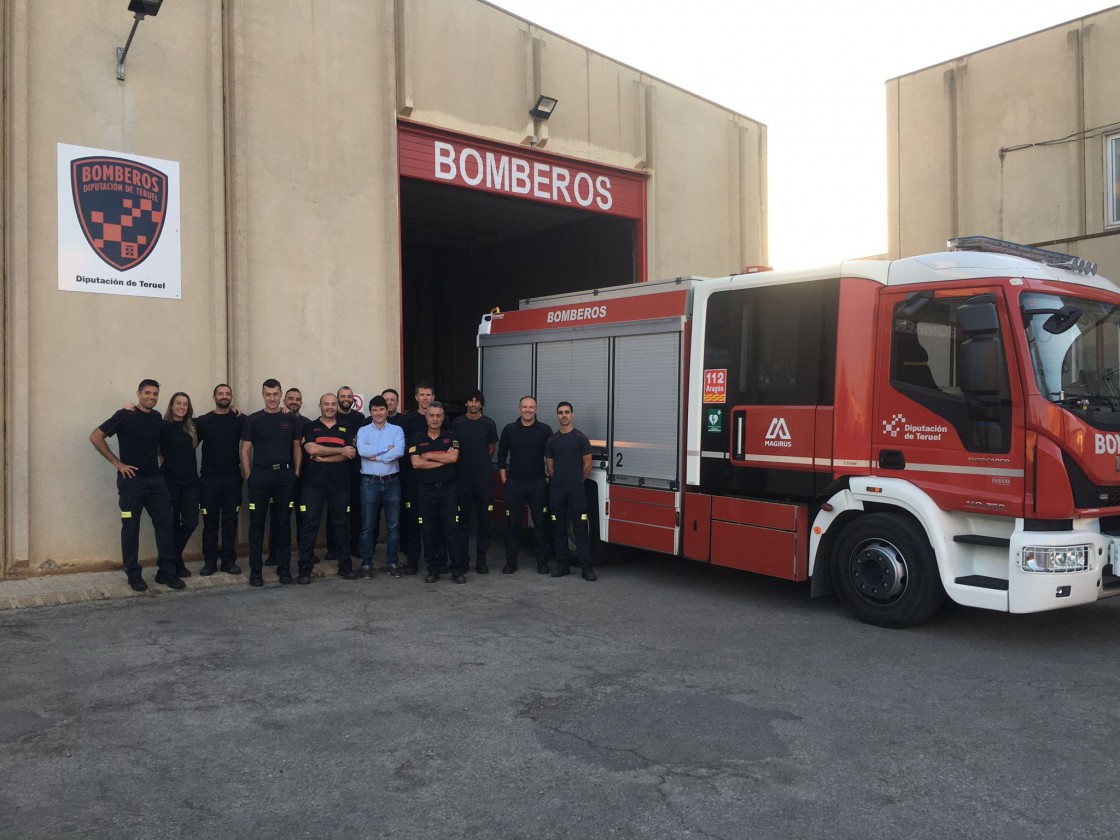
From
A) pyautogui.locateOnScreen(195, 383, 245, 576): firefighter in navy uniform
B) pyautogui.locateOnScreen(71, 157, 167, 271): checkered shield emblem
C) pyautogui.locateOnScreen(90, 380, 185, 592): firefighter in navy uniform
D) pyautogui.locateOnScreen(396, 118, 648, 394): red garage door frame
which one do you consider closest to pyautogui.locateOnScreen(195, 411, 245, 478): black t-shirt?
pyautogui.locateOnScreen(195, 383, 245, 576): firefighter in navy uniform

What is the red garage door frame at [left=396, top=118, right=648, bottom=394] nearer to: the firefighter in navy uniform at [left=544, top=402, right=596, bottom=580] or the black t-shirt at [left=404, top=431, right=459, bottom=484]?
the black t-shirt at [left=404, top=431, right=459, bottom=484]

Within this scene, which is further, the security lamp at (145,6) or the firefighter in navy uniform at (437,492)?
the firefighter in navy uniform at (437,492)

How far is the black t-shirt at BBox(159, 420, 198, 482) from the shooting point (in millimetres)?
8547

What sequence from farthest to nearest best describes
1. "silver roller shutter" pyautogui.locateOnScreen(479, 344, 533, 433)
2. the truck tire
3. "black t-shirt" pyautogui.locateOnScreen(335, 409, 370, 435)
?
"silver roller shutter" pyautogui.locateOnScreen(479, 344, 533, 433)
"black t-shirt" pyautogui.locateOnScreen(335, 409, 370, 435)
the truck tire

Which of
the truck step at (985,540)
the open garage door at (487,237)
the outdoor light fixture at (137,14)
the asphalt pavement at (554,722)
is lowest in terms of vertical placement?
the asphalt pavement at (554,722)

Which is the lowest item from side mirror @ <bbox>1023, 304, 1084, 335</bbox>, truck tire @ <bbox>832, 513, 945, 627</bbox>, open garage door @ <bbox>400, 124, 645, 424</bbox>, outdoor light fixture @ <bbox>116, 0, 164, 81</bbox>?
truck tire @ <bbox>832, 513, 945, 627</bbox>

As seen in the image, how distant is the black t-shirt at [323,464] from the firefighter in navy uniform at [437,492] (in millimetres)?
695

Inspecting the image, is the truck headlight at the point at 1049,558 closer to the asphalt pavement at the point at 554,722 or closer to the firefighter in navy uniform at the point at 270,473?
the asphalt pavement at the point at 554,722

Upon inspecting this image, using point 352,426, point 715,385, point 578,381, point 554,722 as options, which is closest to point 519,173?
point 578,381

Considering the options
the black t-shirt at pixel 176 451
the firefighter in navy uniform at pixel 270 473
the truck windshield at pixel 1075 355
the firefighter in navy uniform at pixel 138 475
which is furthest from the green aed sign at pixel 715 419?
the firefighter in navy uniform at pixel 138 475

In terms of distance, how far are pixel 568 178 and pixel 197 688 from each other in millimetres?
9530

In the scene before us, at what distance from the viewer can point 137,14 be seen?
8.48 m

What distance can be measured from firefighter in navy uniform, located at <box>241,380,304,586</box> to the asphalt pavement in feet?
3.88

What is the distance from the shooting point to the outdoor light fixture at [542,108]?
12.4 metres
